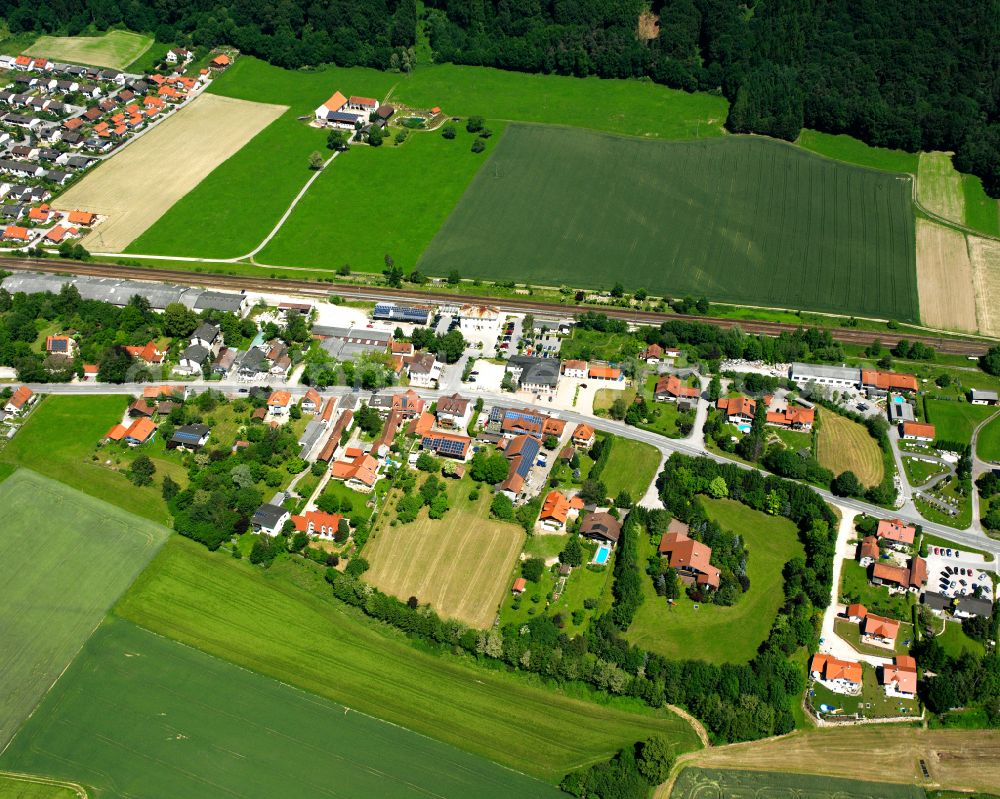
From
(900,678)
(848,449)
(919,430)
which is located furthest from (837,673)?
(919,430)

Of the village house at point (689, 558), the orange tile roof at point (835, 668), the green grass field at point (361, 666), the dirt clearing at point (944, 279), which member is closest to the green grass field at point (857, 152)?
the dirt clearing at point (944, 279)

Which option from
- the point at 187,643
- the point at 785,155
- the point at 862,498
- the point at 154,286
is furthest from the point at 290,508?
the point at 785,155

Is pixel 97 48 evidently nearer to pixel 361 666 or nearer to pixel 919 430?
pixel 361 666

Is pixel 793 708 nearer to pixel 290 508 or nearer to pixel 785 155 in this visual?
pixel 290 508

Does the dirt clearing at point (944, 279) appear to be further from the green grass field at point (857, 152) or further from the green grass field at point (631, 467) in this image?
the green grass field at point (631, 467)

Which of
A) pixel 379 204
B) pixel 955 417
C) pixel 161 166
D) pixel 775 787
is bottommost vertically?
pixel 775 787

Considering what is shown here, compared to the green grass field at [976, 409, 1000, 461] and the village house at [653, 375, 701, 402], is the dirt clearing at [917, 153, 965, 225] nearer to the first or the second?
the green grass field at [976, 409, 1000, 461]
